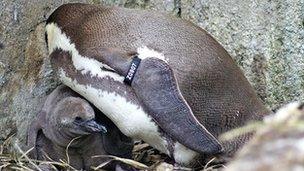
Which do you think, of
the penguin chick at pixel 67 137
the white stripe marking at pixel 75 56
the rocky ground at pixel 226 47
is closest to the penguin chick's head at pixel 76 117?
the penguin chick at pixel 67 137

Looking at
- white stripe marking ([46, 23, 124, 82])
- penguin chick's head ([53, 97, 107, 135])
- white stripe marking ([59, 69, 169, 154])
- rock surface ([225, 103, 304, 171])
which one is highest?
rock surface ([225, 103, 304, 171])

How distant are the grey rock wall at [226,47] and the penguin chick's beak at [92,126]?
665 mm

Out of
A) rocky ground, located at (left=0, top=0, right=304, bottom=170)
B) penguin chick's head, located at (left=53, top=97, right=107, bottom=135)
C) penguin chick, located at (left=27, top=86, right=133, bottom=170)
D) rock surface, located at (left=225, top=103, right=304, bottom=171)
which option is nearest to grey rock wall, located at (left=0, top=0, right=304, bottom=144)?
rocky ground, located at (left=0, top=0, right=304, bottom=170)

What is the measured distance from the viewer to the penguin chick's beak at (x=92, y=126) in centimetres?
253

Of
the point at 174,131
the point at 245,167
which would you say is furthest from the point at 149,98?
the point at 245,167

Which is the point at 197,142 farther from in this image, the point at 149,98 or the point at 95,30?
the point at 95,30

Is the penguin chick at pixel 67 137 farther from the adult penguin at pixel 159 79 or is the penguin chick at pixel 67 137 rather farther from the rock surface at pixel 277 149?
the rock surface at pixel 277 149

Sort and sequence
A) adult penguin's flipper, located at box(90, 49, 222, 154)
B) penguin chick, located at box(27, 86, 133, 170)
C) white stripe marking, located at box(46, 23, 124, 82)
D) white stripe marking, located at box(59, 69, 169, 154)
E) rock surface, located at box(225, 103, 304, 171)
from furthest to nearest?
penguin chick, located at box(27, 86, 133, 170)
white stripe marking, located at box(46, 23, 124, 82)
white stripe marking, located at box(59, 69, 169, 154)
adult penguin's flipper, located at box(90, 49, 222, 154)
rock surface, located at box(225, 103, 304, 171)

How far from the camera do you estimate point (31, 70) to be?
3195 millimetres

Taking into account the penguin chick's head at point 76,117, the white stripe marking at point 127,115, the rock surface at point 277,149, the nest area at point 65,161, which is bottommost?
the nest area at point 65,161

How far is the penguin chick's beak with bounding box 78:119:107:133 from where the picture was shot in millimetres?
2535

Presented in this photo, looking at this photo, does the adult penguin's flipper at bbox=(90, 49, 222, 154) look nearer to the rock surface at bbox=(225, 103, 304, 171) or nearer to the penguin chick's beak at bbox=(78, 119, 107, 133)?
the penguin chick's beak at bbox=(78, 119, 107, 133)

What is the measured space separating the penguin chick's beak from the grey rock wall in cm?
66

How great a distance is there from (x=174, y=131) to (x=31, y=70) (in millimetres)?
1015
